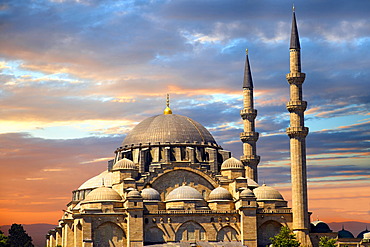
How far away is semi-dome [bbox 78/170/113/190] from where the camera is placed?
8006cm

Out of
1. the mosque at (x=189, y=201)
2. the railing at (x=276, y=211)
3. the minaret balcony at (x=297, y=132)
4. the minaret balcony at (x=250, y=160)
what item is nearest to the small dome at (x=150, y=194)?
the mosque at (x=189, y=201)

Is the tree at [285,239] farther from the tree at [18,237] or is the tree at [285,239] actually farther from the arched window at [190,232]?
the tree at [18,237]

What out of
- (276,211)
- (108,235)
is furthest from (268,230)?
(108,235)

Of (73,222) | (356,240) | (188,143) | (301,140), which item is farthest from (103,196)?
(356,240)

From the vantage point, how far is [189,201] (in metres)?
72.1

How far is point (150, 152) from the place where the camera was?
80.4 metres

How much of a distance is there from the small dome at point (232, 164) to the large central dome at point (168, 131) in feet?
15.1

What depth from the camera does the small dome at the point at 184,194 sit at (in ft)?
238

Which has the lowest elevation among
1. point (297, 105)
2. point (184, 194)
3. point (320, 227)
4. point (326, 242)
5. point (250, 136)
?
point (326, 242)

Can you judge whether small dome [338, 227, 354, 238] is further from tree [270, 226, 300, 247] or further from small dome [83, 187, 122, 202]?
small dome [83, 187, 122, 202]

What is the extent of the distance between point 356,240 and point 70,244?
88.2 feet

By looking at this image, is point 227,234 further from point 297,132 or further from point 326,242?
point 297,132

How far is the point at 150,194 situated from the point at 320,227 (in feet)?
52.7

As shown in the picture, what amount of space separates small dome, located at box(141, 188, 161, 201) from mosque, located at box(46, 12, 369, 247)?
0.30 feet
